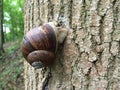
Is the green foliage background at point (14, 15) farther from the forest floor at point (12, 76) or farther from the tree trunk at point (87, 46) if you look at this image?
the tree trunk at point (87, 46)

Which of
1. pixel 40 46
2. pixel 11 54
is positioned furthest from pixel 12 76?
pixel 40 46

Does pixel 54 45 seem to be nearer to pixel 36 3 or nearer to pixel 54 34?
pixel 54 34

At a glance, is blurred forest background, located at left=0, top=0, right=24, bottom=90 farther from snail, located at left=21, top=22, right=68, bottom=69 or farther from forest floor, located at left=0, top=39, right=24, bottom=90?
snail, located at left=21, top=22, right=68, bottom=69

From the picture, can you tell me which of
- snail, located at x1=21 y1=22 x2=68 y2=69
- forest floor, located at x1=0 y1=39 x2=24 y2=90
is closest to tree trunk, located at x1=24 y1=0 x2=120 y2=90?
snail, located at x1=21 y1=22 x2=68 y2=69

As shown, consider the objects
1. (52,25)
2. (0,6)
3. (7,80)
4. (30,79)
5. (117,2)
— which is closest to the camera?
(117,2)

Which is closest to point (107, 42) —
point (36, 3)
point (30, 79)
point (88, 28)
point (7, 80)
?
point (88, 28)

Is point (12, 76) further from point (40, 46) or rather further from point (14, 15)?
point (14, 15)
